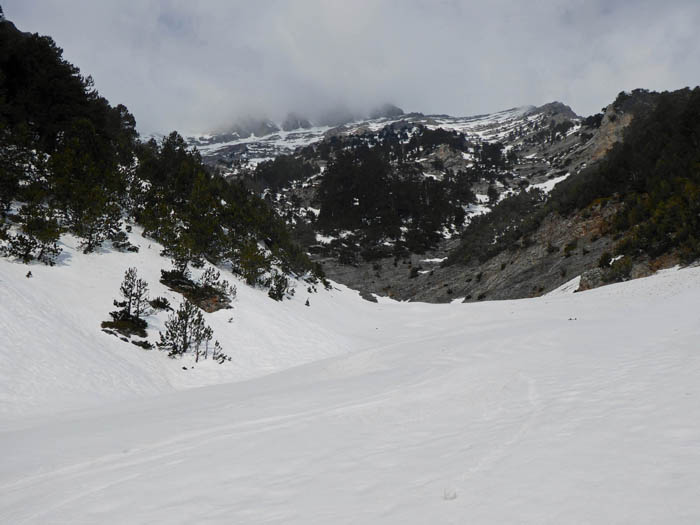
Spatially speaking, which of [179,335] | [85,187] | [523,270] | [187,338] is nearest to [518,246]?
[523,270]

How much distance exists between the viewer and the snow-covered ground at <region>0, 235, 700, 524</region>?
2914 millimetres

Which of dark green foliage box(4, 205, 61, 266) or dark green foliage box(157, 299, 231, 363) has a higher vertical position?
dark green foliage box(4, 205, 61, 266)

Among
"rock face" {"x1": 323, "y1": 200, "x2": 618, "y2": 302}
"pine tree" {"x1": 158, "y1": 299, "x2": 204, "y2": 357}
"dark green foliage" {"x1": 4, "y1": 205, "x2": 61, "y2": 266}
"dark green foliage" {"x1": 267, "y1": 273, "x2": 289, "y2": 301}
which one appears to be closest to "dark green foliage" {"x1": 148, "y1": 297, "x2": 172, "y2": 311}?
"pine tree" {"x1": 158, "y1": 299, "x2": 204, "y2": 357}

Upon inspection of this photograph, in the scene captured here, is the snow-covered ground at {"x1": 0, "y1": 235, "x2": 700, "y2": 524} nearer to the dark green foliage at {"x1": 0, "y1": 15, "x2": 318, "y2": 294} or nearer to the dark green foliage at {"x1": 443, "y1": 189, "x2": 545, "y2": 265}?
the dark green foliage at {"x1": 0, "y1": 15, "x2": 318, "y2": 294}

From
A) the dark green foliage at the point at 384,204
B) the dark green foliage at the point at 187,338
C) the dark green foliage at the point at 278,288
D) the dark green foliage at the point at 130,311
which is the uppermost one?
the dark green foliage at the point at 384,204

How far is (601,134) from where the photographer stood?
78312 millimetres

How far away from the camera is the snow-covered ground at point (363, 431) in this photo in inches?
115

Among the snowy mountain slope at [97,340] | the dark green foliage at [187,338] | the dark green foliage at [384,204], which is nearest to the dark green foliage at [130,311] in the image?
the snowy mountain slope at [97,340]

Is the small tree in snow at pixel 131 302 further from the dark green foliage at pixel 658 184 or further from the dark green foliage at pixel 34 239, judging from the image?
the dark green foliage at pixel 658 184

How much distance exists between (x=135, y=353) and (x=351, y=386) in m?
8.53

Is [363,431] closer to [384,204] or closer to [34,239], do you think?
[34,239]

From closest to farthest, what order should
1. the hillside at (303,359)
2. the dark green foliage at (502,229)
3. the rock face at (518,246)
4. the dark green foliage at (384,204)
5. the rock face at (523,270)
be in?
the hillside at (303,359) → the rock face at (523,270) → the rock face at (518,246) → the dark green foliage at (502,229) → the dark green foliage at (384,204)

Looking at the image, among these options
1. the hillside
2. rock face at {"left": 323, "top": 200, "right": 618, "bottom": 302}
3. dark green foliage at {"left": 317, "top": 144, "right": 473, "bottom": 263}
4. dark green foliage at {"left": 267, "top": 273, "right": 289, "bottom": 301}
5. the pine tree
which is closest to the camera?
the hillside

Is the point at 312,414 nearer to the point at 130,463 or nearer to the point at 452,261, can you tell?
the point at 130,463
